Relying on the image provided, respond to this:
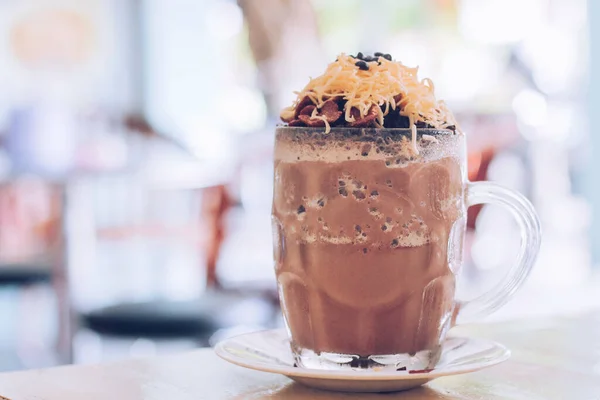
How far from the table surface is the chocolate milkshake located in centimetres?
5

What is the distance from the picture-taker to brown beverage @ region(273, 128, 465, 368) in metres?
0.70

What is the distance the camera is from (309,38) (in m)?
4.92

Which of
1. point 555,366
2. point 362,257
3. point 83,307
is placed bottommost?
point 83,307

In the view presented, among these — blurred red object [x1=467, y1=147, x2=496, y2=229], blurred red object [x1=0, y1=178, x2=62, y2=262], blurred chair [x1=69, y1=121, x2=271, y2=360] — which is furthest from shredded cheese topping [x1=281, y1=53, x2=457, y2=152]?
blurred red object [x1=0, y1=178, x2=62, y2=262]

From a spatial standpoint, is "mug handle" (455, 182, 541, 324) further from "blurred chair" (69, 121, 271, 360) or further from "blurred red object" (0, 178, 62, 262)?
"blurred red object" (0, 178, 62, 262)

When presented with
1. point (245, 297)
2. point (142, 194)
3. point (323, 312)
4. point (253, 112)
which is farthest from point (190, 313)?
point (253, 112)

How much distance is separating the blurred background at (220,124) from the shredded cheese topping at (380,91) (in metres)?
2.17

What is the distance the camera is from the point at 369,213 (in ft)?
2.28

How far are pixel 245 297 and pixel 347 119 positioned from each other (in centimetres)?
154

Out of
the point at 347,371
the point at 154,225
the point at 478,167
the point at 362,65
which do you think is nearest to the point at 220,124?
the point at 154,225

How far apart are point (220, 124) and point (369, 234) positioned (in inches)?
157

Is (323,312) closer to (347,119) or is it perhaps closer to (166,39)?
(347,119)

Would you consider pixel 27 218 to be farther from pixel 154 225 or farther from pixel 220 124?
pixel 220 124

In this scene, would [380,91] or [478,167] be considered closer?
[380,91]
